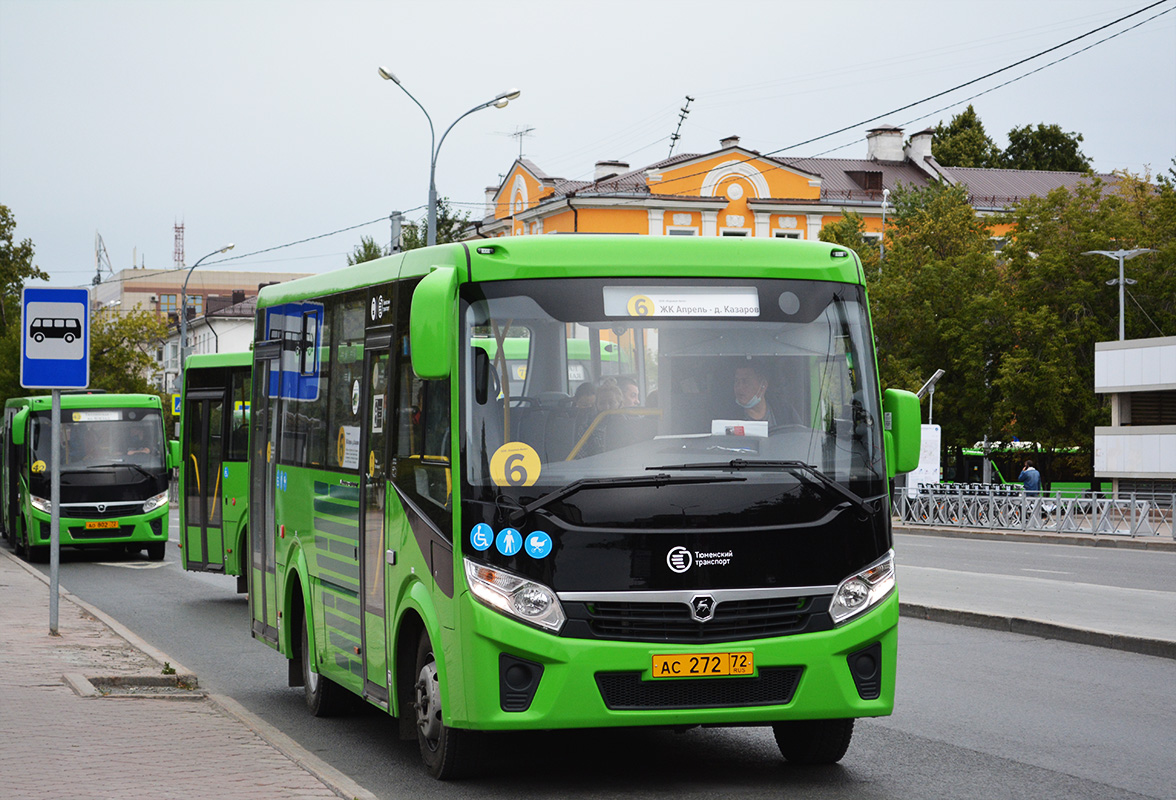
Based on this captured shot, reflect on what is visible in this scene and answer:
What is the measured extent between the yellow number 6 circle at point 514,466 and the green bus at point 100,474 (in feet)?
67.5

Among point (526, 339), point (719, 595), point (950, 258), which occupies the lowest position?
point (719, 595)

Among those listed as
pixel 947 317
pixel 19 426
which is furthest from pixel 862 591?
pixel 947 317

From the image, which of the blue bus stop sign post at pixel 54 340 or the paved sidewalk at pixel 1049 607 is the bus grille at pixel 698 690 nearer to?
the paved sidewalk at pixel 1049 607

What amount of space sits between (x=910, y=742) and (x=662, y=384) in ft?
9.66

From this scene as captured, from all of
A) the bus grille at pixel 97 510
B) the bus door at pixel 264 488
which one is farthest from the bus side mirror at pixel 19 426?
the bus door at pixel 264 488

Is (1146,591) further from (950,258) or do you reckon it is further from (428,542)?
(950,258)

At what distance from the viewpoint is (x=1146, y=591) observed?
18625mm

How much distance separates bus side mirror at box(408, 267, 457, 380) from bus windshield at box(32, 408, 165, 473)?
2090 centimetres

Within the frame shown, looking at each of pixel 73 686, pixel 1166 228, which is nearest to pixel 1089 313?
pixel 1166 228

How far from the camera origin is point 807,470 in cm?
745

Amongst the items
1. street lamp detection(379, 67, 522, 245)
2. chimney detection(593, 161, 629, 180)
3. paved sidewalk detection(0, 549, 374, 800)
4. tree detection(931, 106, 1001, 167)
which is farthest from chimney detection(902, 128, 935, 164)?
paved sidewalk detection(0, 549, 374, 800)

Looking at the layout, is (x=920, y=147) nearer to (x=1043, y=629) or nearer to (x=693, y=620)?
(x=1043, y=629)

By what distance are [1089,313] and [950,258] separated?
4853mm

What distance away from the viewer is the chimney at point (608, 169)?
73250 mm
